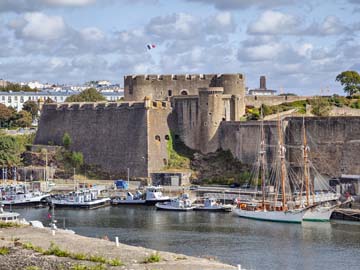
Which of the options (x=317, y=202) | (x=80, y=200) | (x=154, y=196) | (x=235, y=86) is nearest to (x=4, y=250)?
(x=317, y=202)

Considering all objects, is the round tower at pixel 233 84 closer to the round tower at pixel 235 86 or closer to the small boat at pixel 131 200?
the round tower at pixel 235 86

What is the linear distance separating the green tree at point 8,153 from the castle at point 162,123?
96.0 inches

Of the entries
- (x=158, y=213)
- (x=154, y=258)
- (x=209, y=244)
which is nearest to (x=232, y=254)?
(x=209, y=244)

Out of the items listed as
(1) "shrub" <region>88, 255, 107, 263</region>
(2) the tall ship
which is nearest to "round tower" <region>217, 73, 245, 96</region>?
(2) the tall ship

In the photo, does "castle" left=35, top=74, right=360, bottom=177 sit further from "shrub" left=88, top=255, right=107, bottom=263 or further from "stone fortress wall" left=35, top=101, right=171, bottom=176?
"shrub" left=88, top=255, right=107, bottom=263

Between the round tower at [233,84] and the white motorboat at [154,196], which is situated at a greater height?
the round tower at [233,84]

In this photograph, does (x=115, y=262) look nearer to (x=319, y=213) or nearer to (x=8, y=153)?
(x=319, y=213)

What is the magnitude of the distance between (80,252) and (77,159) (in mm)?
21927

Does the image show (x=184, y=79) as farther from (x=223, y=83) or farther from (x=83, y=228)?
(x=83, y=228)

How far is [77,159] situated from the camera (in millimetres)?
43344

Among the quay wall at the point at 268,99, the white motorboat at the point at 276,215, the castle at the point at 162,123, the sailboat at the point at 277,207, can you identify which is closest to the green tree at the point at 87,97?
the castle at the point at 162,123

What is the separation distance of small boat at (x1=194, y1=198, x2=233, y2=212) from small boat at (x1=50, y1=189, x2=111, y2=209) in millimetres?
4530

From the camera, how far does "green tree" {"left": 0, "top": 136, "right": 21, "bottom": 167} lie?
4381 centimetres

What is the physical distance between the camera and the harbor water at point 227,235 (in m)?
25.0
